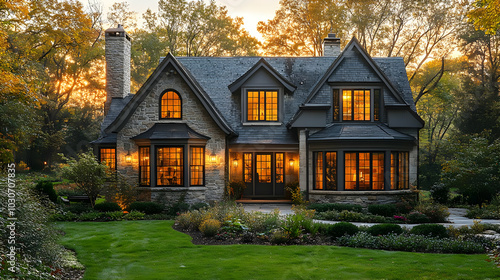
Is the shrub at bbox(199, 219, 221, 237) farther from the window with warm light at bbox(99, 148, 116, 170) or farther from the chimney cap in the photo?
the chimney cap

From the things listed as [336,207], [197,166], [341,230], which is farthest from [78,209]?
[341,230]

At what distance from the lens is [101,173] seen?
63.3 feet

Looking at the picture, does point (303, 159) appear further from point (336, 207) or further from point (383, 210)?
point (383, 210)

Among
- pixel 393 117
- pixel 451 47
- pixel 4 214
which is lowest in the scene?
pixel 4 214

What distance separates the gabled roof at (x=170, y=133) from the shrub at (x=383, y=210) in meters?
7.89

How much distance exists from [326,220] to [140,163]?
9030 millimetres

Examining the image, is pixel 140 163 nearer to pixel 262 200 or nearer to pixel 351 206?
pixel 262 200

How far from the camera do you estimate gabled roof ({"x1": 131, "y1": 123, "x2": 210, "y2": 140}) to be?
1983 centimetres

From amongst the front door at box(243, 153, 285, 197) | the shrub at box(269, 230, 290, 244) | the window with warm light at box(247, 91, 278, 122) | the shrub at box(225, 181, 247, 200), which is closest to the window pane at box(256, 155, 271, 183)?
the front door at box(243, 153, 285, 197)

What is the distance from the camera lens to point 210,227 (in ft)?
44.8

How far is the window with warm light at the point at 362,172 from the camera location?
19625 mm

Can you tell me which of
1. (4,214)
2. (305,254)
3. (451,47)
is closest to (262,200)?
(305,254)

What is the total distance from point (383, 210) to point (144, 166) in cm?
1071

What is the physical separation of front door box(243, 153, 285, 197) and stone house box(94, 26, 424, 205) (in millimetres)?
51
